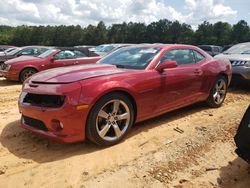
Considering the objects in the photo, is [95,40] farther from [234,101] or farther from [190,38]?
[234,101]

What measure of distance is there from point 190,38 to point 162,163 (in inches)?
2225

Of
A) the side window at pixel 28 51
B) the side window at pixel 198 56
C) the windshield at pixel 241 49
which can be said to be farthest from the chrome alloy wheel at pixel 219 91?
the side window at pixel 28 51

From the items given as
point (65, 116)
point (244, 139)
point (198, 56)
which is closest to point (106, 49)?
point (198, 56)

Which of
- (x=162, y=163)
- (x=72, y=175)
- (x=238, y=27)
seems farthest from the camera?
(x=238, y=27)

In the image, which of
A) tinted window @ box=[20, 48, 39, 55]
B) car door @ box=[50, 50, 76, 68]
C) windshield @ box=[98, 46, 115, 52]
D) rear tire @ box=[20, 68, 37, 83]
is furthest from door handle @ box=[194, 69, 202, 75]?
windshield @ box=[98, 46, 115, 52]

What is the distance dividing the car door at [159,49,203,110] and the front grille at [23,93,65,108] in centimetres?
180

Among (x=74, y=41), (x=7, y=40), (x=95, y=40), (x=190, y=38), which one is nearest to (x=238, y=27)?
(x=190, y=38)

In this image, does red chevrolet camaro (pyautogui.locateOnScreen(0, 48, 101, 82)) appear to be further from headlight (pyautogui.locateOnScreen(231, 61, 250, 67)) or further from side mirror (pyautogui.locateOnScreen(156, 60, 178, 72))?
side mirror (pyautogui.locateOnScreen(156, 60, 178, 72))

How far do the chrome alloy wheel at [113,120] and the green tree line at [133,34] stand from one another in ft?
173

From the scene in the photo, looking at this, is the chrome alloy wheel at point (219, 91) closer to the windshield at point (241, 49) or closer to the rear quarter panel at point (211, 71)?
the rear quarter panel at point (211, 71)

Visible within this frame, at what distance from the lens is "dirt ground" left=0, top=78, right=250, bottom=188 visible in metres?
3.43

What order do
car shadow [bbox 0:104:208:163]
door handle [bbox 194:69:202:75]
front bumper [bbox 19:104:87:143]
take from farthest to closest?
door handle [bbox 194:69:202:75]
car shadow [bbox 0:104:208:163]
front bumper [bbox 19:104:87:143]

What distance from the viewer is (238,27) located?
5500cm

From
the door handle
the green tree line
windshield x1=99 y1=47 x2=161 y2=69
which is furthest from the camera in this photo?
the green tree line
